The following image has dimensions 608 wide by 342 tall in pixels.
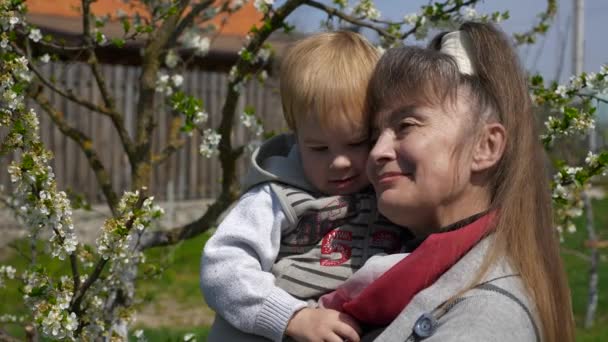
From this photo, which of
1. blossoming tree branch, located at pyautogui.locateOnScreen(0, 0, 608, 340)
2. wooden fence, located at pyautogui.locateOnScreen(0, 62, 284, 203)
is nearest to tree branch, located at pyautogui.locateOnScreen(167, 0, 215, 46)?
blossoming tree branch, located at pyautogui.locateOnScreen(0, 0, 608, 340)

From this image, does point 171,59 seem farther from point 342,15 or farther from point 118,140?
point 118,140

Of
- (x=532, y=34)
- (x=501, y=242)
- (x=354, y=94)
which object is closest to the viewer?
(x=501, y=242)

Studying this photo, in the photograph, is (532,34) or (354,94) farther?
(532,34)

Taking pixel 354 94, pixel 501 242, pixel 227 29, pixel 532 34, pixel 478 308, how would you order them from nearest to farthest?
pixel 478 308 < pixel 501 242 < pixel 354 94 < pixel 532 34 < pixel 227 29

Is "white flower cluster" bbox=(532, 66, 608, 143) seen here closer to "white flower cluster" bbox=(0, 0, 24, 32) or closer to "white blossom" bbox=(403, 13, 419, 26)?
"white blossom" bbox=(403, 13, 419, 26)

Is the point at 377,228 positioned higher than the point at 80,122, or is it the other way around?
the point at 377,228

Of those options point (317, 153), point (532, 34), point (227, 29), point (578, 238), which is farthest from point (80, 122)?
point (317, 153)

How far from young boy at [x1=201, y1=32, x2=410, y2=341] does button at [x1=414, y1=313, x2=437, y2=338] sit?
35cm

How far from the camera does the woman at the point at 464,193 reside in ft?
5.52

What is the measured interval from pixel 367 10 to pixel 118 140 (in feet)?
25.1

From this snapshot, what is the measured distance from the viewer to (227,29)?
44.7 ft

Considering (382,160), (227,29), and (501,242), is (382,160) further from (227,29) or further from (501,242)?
(227,29)

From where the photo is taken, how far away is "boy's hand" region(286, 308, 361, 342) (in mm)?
1812

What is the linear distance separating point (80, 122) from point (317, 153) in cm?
868
